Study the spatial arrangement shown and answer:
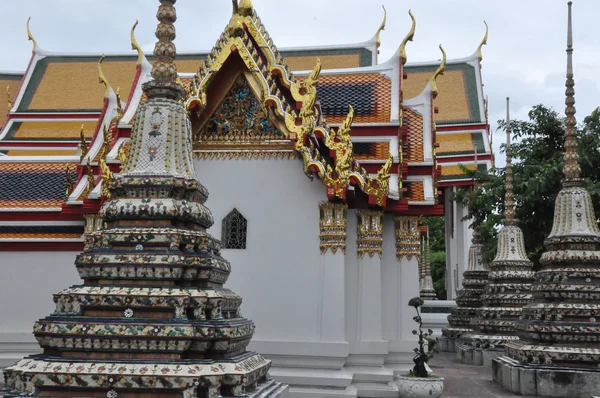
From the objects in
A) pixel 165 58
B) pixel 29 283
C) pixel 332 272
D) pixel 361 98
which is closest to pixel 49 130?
pixel 29 283

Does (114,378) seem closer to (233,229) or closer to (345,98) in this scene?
(233,229)

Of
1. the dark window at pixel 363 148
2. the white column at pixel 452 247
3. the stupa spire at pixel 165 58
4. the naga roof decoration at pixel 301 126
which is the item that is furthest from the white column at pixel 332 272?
the white column at pixel 452 247

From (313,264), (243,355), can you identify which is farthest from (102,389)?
(313,264)

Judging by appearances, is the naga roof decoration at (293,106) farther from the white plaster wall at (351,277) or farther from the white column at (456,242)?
the white column at (456,242)

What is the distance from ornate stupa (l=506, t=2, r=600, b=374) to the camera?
30.6 ft

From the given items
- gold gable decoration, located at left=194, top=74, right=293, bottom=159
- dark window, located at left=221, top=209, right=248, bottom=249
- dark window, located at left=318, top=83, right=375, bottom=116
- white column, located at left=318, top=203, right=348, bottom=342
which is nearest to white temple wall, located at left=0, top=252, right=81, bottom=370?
dark window, located at left=221, top=209, right=248, bottom=249

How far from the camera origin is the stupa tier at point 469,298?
57.1 feet

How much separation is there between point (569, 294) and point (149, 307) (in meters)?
6.48

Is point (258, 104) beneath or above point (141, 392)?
above

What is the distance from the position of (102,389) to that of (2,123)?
20.1 meters

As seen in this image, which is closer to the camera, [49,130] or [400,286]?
[400,286]

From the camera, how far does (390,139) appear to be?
1071 cm

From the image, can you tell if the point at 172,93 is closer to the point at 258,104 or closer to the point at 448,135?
the point at 258,104

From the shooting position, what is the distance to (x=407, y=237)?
33.5 ft
